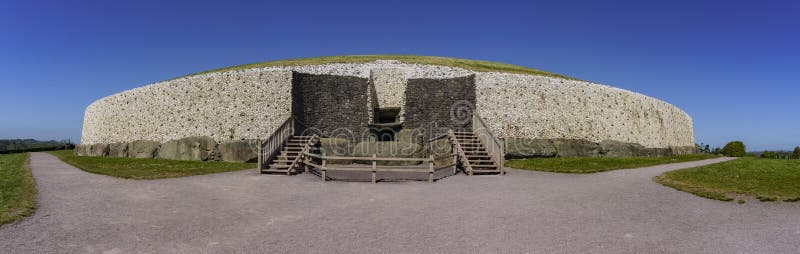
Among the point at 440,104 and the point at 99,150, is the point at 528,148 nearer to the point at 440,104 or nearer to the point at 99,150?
the point at 440,104

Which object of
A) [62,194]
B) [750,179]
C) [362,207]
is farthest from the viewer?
[750,179]

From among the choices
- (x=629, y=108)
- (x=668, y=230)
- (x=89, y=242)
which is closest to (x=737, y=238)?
(x=668, y=230)

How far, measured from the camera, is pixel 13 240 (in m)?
5.95

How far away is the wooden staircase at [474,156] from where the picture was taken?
16094 mm

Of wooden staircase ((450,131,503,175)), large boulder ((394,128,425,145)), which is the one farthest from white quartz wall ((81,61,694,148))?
wooden staircase ((450,131,503,175))

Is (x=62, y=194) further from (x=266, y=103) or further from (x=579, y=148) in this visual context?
(x=579, y=148)

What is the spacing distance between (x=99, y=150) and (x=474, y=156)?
2926 centimetres

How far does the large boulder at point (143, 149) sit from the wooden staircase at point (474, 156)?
19486 mm

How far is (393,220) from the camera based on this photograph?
7.62 meters

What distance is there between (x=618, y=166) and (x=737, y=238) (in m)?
12.5

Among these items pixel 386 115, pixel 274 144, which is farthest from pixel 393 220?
pixel 386 115

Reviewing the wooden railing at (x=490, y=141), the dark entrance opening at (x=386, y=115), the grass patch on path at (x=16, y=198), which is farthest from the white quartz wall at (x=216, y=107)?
the wooden railing at (x=490, y=141)

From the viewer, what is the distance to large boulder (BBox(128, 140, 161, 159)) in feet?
78.8

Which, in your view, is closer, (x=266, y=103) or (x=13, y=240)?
(x=13, y=240)
